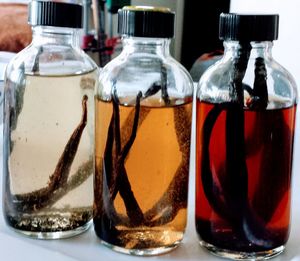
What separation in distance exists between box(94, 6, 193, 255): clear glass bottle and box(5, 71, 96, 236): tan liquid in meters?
0.03

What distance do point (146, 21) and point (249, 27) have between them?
6 centimetres

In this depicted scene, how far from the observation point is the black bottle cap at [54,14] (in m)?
0.37

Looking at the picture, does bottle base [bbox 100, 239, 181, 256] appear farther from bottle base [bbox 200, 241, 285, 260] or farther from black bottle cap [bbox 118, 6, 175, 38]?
black bottle cap [bbox 118, 6, 175, 38]

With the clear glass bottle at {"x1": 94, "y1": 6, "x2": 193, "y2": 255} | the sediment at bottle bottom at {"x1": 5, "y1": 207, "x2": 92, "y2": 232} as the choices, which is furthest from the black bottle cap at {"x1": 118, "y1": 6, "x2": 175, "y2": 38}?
the sediment at bottle bottom at {"x1": 5, "y1": 207, "x2": 92, "y2": 232}

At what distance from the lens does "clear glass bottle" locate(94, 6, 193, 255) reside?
1.22 ft

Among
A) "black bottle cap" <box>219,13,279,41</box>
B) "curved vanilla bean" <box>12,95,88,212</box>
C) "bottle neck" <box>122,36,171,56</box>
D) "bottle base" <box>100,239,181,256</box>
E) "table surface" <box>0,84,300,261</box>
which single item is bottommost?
"table surface" <box>0,84,300,261</box>

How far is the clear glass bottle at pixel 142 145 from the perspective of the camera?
371 mm

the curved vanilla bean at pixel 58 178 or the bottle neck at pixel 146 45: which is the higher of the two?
the bottle neck at pixel 146 45

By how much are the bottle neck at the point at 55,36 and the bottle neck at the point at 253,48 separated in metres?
0.11

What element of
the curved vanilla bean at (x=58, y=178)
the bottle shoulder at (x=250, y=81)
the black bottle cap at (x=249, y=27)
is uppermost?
the black bottle cap at (x=249, y=27)

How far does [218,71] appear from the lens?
0.38 m

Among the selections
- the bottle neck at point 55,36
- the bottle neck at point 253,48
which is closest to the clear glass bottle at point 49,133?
the bottle neck at point 55,36

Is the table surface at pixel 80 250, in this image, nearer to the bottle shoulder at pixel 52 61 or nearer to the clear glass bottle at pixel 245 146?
the clear glass bottle at pixel 245 146

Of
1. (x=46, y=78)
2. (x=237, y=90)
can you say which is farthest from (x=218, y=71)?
(x=46, y=78)
